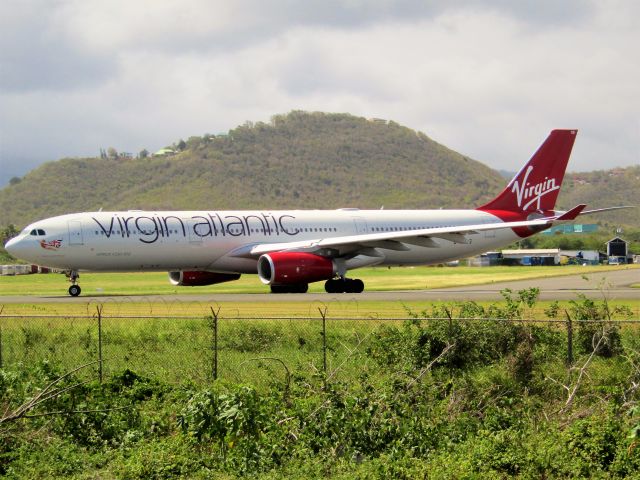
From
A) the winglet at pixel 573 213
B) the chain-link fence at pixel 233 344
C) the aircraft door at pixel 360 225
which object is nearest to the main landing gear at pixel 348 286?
the aircraft door at pixel 360 225

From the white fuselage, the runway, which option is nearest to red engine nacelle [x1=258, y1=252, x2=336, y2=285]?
the runway

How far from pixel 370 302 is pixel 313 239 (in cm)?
1103

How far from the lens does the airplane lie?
133 feet

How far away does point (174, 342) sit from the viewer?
25.6m

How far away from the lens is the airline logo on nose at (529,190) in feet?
167

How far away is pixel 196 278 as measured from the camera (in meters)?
45.9

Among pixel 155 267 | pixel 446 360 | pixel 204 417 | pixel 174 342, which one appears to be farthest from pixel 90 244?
pixel 204 417

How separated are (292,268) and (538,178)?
17250mm

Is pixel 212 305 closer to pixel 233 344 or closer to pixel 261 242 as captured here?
pixel 233 344

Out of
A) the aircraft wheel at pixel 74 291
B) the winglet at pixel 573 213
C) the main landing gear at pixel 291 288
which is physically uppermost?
the winglet at pixel 573 213

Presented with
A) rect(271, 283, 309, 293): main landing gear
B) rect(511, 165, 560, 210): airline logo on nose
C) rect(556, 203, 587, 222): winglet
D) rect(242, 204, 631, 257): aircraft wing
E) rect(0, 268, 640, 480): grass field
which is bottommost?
rect(0, 268, 640, 480): grass field

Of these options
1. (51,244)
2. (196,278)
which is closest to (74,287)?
(51,244)

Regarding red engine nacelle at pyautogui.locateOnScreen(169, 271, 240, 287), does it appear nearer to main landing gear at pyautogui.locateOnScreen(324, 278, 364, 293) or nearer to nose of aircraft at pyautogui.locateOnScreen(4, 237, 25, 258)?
main landing gear at pyautogui.locateOnScreen(324, 278, 364, 293)

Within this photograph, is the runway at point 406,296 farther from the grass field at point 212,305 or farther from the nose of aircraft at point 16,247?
the nose of aircraft at point 16,247
